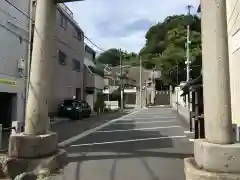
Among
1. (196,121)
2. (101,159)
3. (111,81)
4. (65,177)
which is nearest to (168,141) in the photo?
(196,121)

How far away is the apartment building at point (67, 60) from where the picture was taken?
25261 mm

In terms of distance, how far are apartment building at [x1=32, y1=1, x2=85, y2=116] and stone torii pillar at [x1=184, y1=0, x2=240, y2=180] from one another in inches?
730

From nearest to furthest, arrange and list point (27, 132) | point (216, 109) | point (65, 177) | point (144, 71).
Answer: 1. point (216, 109)
2. point (65, 177)
3. point (27, 132)
4. point (144, 71)

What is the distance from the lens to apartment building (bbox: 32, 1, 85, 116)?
2526 cm

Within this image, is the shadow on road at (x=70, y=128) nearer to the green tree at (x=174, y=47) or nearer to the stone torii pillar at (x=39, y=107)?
the stone torii pillar at (x=39, y=107)

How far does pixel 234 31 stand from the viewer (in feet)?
40.4

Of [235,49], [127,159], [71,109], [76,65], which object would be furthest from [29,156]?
[76,65]

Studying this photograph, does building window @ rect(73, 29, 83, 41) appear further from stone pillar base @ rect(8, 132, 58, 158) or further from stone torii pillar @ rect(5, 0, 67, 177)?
stone pillar base @ rect(8, 132, 58, 158)

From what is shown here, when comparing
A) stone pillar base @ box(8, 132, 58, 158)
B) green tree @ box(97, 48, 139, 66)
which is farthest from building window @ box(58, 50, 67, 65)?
green tree @ box(97, 48, 139, 66)

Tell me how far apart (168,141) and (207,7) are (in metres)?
7.36

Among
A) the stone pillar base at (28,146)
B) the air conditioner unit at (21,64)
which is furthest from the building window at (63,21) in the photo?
the stone pillar base at (28,146)

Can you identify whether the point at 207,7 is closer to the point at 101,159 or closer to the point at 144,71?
the point at 101,159

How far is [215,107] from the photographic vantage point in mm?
5641

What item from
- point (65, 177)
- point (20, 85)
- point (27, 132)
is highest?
point (20, 85)
